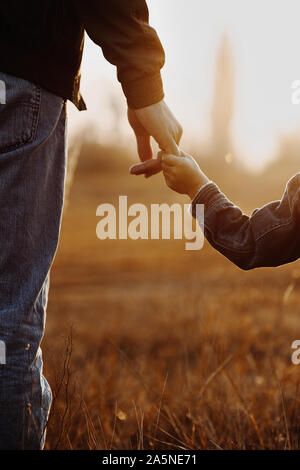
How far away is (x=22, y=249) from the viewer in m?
1.40

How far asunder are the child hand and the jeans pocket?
15.3 inches

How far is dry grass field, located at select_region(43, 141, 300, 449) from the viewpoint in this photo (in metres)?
2.16

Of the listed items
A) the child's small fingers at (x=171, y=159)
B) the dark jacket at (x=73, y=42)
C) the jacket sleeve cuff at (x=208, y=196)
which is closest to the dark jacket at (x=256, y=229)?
the jacket sleeve cuff at (x=208, y=196)

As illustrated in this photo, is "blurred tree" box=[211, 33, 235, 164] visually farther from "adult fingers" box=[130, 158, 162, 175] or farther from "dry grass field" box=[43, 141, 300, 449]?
"adult fingers" box=[130, 158, 162, 175]

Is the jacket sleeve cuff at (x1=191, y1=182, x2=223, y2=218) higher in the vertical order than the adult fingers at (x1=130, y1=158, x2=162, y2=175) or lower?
lower

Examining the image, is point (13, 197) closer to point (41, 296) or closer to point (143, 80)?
point (41, 296)

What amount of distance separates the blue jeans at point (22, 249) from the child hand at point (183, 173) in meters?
0.33

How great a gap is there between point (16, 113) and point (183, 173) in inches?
18.8

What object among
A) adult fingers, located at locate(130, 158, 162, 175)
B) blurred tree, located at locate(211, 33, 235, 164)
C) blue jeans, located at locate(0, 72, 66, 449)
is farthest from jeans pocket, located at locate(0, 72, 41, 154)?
blurred tree, located at locate(211, 33, 235, 164)

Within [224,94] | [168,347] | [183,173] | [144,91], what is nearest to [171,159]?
[183,173]

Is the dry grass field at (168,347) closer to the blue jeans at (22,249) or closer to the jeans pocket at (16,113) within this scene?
the blue jeans at (22,249)

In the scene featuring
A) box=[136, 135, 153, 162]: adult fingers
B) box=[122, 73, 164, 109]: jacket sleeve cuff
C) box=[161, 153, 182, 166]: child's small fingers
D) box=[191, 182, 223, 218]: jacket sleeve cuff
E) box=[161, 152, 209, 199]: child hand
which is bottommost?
box=[191, 182, 223, 218]: jacket sleeve cuff

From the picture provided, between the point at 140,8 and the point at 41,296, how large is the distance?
0.75 meters
